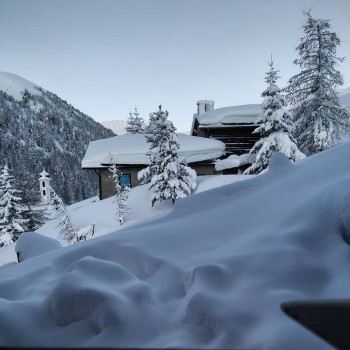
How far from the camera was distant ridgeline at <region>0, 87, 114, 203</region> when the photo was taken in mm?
84188

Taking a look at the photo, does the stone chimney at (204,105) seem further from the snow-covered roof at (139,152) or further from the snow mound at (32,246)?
the snow mound at (32,246)

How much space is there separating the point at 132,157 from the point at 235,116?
9.11m

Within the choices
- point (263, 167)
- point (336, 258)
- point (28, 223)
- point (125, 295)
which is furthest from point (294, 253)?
point (28, 223)

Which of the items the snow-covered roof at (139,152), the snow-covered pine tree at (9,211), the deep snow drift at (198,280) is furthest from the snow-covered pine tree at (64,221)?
the deep snow drift at (198,280)

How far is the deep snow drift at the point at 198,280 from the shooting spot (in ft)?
4.96

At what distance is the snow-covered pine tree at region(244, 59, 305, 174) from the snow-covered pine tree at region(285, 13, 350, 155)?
3638 millimetres

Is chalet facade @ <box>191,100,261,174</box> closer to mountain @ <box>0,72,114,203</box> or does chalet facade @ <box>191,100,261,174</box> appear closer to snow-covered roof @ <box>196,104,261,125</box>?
snow-covered roof @ <box>196,104,261,125</box>

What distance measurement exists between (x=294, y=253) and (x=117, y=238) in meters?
1.67

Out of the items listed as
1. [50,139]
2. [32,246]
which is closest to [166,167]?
[32,246]

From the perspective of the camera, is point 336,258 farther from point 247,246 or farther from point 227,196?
point 227,196

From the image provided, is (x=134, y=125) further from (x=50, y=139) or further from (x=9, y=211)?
(x=50, y=139)

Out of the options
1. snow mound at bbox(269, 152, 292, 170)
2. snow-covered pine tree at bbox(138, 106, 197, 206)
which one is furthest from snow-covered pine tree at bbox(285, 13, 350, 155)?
snow mound at bbox(269, 152, 292, 170)

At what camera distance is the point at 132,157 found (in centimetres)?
1970

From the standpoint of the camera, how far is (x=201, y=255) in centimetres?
230
